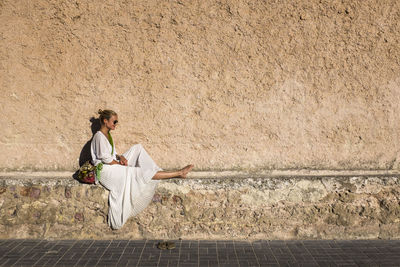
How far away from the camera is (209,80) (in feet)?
15.1

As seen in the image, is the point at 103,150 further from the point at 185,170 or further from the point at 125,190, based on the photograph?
the point at 185,170

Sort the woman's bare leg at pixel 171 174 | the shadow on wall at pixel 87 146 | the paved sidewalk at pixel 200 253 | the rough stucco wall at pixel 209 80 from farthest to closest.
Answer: the shadow on wall at pixel 87 146 < the rough stucco wall at pixel 209 80 < the woman's bare leg at pixel 171 174 < the paved sidewalk at pixel 200 253

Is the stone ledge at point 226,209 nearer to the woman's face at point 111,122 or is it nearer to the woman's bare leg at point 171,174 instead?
the woman's bare leg at point 171,174

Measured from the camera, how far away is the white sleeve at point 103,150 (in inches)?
170

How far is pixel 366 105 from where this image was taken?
4.61 meters

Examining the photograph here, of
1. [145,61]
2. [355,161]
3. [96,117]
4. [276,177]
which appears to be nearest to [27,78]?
[96,117]

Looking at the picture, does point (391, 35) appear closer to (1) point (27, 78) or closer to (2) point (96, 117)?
(2) point (96, 117)

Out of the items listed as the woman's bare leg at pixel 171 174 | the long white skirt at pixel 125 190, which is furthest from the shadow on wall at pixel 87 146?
the woman's bare leg at pixel 171 174

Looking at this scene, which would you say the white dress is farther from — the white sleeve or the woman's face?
the woman's face

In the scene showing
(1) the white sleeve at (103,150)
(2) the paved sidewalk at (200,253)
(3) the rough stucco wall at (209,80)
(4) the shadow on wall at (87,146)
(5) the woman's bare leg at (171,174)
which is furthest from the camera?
(4) the shadow on wall at (87,146)

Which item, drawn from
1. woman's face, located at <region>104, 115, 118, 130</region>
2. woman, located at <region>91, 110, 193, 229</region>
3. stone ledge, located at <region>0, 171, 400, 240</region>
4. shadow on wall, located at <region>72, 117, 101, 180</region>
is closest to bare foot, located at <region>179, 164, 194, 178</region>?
woman, located at <region>91, 110, 193, 229</region>

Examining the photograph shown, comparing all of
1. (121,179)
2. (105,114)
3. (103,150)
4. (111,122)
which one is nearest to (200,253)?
(121,179)

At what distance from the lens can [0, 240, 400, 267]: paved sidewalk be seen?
12.4 feet

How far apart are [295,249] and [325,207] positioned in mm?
679
